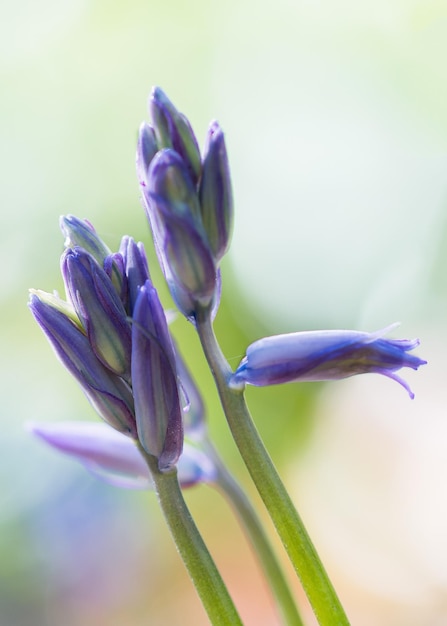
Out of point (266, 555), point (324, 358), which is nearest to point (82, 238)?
point (324, 358)

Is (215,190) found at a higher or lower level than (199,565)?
higher

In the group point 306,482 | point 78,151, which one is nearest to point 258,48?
point 78,151

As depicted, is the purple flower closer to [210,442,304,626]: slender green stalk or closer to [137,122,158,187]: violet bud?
[137,122,158,187]: violet bud

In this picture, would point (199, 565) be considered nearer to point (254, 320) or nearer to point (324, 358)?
point (324, 358)

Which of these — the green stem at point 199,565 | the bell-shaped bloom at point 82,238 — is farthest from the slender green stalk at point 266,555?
the bell-shaped bloom at point 82,238

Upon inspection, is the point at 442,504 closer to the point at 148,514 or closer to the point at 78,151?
the point at 148,514

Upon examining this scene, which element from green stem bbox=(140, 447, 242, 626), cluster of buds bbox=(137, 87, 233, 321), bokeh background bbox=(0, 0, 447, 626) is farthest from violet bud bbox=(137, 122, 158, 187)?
bokeh background bbox=(0, 0, 447, 626)

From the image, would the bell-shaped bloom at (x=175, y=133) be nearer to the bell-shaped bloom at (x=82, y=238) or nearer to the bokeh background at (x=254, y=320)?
the bell-shaped bloom at (x=82, y=238)
